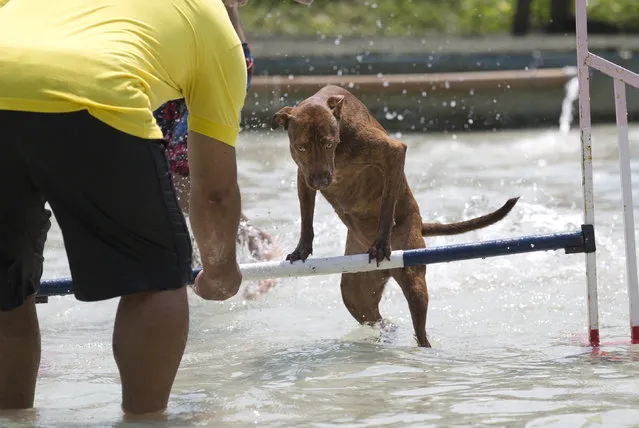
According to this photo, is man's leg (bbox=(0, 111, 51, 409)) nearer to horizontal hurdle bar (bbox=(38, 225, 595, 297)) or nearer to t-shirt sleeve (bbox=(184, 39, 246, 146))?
t-shirt sleeve (bbox=(184, 39, 246, 146))

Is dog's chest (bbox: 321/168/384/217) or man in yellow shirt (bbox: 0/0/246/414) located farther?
dog's chest (bbox: 321/168/384/217)

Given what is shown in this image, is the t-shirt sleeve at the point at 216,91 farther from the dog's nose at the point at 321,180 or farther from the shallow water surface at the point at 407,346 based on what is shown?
the dog's nose at the point at 321,180

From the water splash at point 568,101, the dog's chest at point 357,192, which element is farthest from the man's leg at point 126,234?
the water splash at point 568,101

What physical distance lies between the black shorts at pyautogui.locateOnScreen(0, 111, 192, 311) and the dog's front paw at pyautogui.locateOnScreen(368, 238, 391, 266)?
1.46 meters

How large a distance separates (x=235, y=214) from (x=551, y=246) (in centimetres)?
168

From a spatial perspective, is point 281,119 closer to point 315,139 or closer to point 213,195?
point 315,139

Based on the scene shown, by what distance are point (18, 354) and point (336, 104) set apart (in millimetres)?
1717

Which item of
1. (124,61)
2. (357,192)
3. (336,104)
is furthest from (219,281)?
(357,192)

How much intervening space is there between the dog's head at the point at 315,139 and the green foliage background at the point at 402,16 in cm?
1098

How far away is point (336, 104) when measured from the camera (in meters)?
4.40

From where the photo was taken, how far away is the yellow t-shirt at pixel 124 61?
8.79 feet

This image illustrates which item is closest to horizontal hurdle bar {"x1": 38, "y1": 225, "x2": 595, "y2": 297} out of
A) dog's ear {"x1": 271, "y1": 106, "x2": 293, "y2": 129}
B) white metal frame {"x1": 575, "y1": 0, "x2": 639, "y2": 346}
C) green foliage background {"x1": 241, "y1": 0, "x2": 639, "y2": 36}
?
white metal frame {"x1": 575, "y1": 0, "x2": 639, "y2": 346}

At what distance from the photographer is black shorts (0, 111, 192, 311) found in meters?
2.72

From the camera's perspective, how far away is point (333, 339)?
4.75 m
